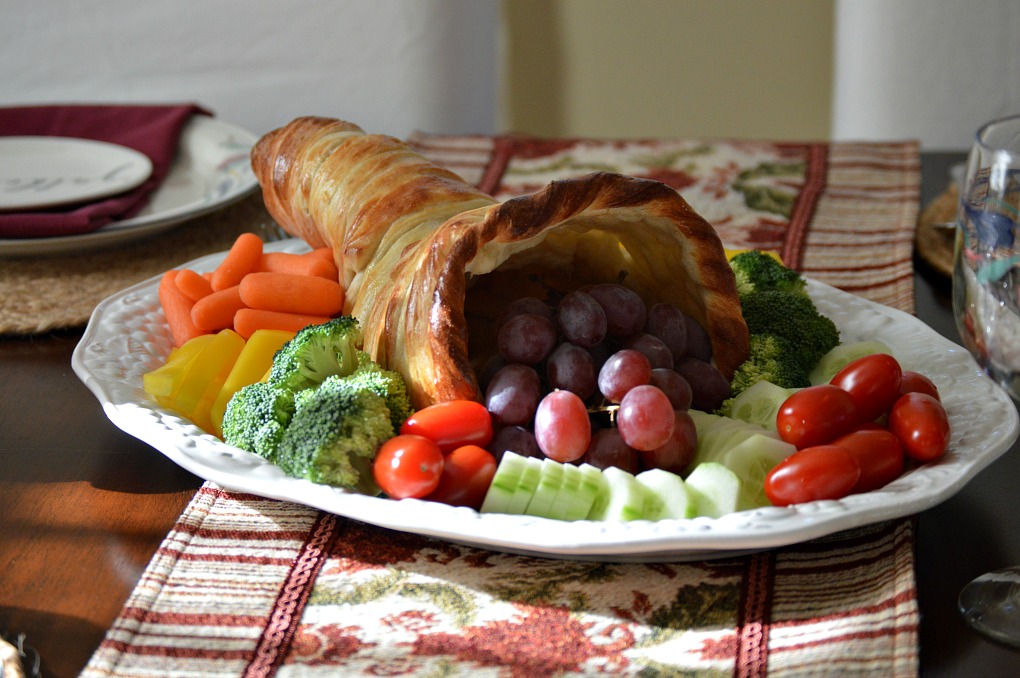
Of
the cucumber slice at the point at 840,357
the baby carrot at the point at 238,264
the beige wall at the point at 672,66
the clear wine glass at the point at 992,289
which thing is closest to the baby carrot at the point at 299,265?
the baby carrot at the point at 238,264

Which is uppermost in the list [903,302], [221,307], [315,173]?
[315,173]

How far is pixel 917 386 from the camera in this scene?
1320 mm

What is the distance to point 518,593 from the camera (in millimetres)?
1104

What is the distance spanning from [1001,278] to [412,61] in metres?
3.36

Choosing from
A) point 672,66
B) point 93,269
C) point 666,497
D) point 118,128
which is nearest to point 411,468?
point 666,497

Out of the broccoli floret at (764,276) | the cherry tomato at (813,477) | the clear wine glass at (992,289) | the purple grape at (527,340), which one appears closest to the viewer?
the clear wine glass at (992,289)

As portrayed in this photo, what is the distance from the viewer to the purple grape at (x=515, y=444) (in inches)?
49.5

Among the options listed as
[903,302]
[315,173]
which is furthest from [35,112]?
[903,302]

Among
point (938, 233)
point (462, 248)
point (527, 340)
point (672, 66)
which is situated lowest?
point (672, 66)

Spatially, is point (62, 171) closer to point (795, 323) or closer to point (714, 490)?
point (795, 323)

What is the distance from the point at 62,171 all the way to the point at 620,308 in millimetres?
1595

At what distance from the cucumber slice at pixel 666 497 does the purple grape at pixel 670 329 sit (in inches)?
11.6

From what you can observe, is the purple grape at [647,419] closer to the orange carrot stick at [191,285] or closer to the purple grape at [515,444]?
the purple grape at [515,444]

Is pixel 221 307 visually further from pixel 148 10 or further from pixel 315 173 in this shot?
pixel 148 10
